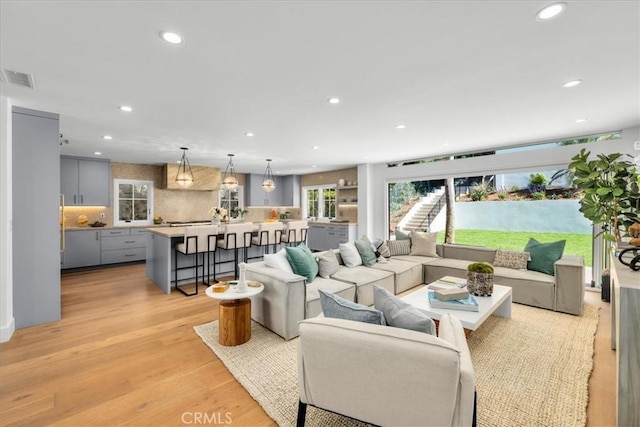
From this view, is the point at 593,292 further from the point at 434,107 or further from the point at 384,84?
the point at 384,84

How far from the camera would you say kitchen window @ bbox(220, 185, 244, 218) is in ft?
29.2

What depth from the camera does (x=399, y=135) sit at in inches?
176

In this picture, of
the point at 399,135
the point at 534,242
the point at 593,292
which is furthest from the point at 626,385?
the point at 593,292

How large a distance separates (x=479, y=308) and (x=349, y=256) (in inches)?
75.4

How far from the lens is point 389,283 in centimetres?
402

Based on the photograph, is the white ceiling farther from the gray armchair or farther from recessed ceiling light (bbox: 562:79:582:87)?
the gray armchair

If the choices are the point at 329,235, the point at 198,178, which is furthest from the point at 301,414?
the point at 198,178

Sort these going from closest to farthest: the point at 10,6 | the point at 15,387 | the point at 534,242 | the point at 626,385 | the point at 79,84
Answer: the point at 626,385
the point at 10,6
the point at 15,387
the point at 79,84
the point at 534,242

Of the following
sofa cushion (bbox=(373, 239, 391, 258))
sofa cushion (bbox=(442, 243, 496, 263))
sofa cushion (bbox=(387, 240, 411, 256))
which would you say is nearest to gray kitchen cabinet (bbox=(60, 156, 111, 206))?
sofa cushion (bbox=(373, 239, 391, 258))

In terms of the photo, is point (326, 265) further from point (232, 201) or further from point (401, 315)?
point (232, 201)

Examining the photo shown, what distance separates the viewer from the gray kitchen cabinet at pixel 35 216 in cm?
316

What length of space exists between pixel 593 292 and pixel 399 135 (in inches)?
153

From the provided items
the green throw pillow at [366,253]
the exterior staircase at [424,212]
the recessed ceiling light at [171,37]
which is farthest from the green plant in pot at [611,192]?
the exterior staircase at [424,212]

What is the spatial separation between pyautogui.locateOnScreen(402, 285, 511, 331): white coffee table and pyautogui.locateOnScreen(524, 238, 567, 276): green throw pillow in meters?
1.06
